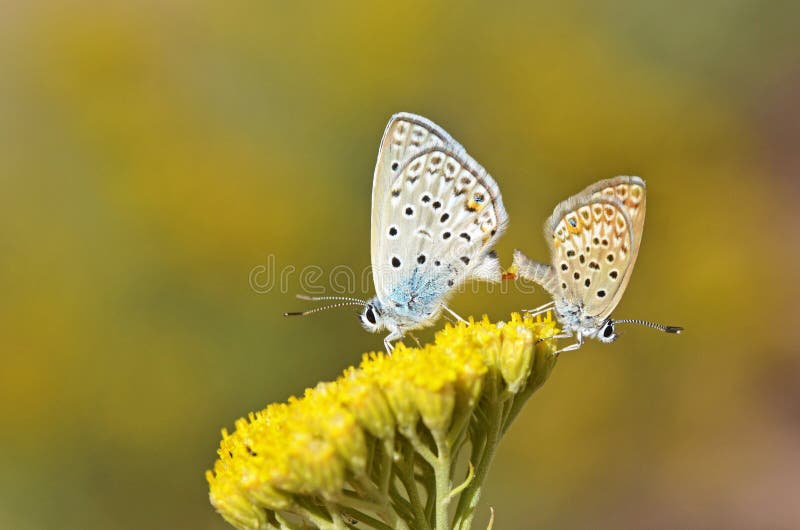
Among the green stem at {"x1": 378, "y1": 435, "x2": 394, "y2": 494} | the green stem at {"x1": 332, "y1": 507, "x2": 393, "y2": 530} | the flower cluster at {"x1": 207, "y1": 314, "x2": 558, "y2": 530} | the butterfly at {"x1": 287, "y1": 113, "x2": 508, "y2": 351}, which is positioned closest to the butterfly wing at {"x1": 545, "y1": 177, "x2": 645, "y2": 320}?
the butterfly at {"x1": 287, "y1": 113, "x2": 508, "y2": 351}

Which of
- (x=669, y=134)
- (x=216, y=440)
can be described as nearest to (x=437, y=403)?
(x=216, y=440)

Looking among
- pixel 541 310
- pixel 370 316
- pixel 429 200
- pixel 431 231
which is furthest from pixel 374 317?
pixel 541 310

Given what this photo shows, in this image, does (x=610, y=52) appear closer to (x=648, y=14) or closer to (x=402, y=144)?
(x=648, y=14)

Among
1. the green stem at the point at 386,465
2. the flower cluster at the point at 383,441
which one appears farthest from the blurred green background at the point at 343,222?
the green stem at the point at 386,465

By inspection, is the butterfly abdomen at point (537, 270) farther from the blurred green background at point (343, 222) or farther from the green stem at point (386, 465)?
the blurred green background at point (343, 222)

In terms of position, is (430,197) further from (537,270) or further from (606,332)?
(606,332)

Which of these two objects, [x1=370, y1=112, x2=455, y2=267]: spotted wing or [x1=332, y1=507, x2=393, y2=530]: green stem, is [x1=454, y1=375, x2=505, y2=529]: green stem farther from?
[x1=370, y1=112, x2=455, y2=267]: spotted wing
